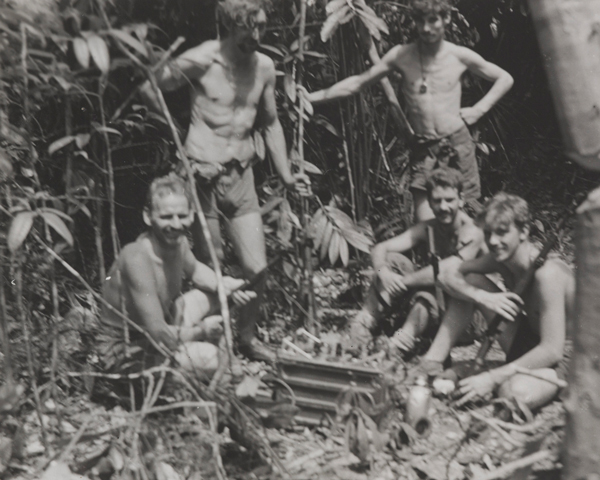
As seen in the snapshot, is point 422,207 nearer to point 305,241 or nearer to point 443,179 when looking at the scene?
point 443,179

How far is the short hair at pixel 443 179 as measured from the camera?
5.44 meters

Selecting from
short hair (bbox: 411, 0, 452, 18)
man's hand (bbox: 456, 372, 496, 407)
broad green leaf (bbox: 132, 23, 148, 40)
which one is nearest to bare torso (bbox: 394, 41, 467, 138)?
short hair (bbox: 411, 0, 452, 18)

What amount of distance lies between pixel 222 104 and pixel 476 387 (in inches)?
74.8

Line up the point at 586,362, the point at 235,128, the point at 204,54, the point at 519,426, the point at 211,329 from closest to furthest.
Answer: the point at 586,362
the point at 519,426
the point at 211,329
the point at 204,54
the point at 235,128

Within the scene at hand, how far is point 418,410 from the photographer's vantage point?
4.39m

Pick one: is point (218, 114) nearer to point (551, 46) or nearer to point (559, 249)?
point (551, 46)

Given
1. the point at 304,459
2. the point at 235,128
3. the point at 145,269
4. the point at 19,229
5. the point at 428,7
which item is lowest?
the point at 304,459

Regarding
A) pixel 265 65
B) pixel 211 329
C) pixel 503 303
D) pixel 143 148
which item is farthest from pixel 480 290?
pixel 143 148

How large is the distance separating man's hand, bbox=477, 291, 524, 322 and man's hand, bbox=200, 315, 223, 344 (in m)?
1.31

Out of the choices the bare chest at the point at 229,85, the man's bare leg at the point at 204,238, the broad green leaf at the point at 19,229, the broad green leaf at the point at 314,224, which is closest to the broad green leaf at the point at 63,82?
the broad green leaf at the point at 19,229

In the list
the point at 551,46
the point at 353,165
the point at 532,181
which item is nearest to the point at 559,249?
the point at 532,181

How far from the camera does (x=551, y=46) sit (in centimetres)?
306

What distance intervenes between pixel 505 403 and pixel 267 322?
1882 mm

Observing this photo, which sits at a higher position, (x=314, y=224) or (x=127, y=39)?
(x=127, y=39)
